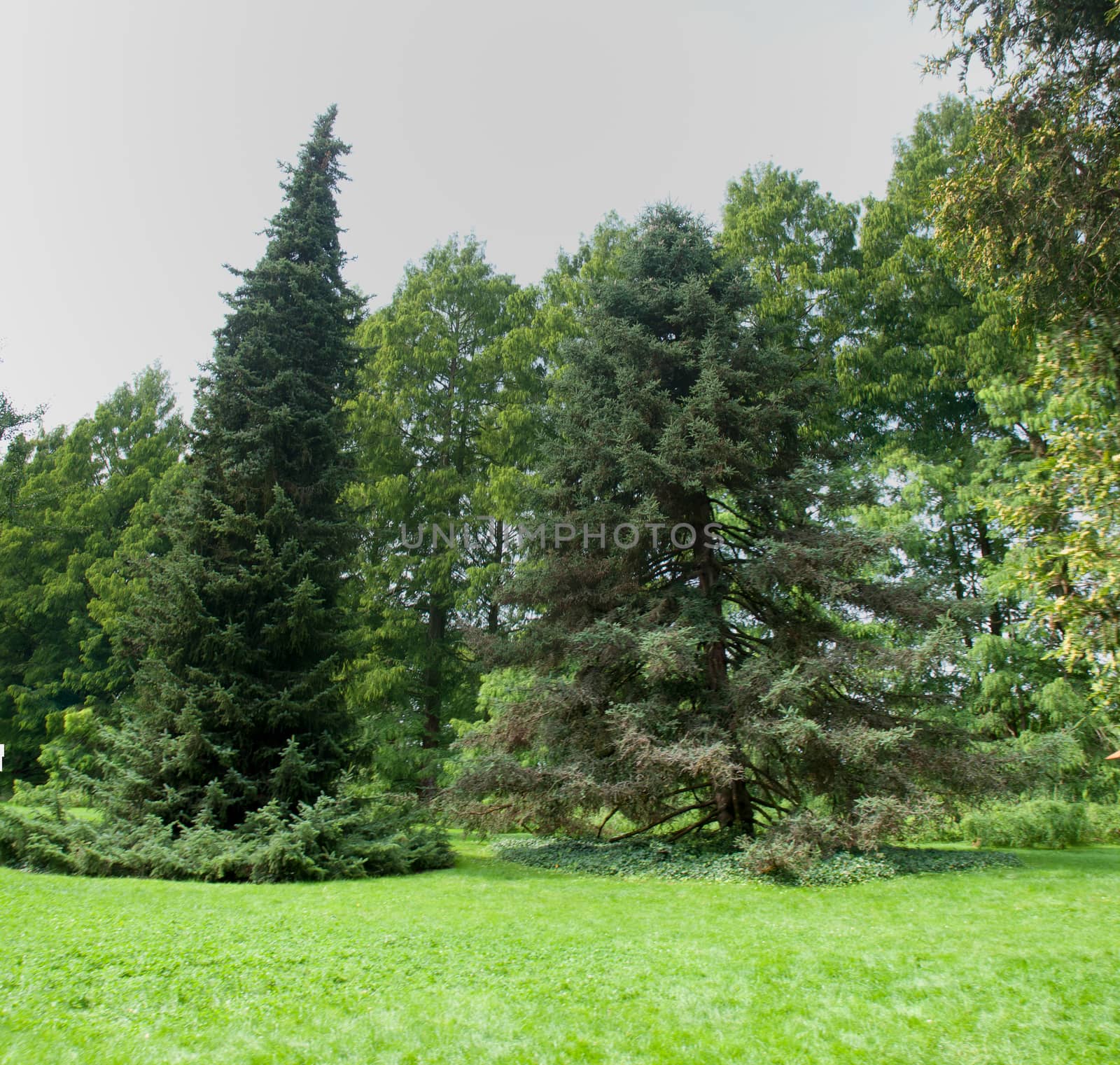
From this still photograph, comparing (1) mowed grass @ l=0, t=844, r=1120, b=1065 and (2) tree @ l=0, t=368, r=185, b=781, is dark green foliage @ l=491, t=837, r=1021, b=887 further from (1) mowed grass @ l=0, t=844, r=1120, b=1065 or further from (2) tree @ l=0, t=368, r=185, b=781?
(2) tree @ l=0, t=368, r=185, b=781

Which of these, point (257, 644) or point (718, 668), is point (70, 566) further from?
point (718, 668)

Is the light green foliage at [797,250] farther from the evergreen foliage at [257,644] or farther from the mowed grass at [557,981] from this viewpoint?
the mowed grass at [557,981]

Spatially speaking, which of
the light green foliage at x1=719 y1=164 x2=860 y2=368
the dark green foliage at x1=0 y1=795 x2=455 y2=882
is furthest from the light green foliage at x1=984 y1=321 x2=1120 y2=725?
the light green foliage at x1=719 y1=164 x2=860 y2=368

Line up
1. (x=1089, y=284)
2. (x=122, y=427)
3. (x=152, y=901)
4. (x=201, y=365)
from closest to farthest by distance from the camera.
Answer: (x=152, y=901) < (x=1089, y=284) < (x=201, y=365) < (x=122, y=427)

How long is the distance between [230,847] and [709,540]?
7.58 m

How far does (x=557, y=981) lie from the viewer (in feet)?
14.9

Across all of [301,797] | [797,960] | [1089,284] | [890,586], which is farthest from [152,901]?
[1089,284]

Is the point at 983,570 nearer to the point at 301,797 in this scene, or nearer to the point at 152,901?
the point at 301,797

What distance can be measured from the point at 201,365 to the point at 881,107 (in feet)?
44.9

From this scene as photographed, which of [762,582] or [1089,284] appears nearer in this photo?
[1089,284]

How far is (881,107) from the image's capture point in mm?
14586

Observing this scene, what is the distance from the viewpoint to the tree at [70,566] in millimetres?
23016

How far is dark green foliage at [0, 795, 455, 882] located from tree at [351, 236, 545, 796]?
18.8 ft

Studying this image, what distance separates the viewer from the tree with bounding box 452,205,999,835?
363 inches
